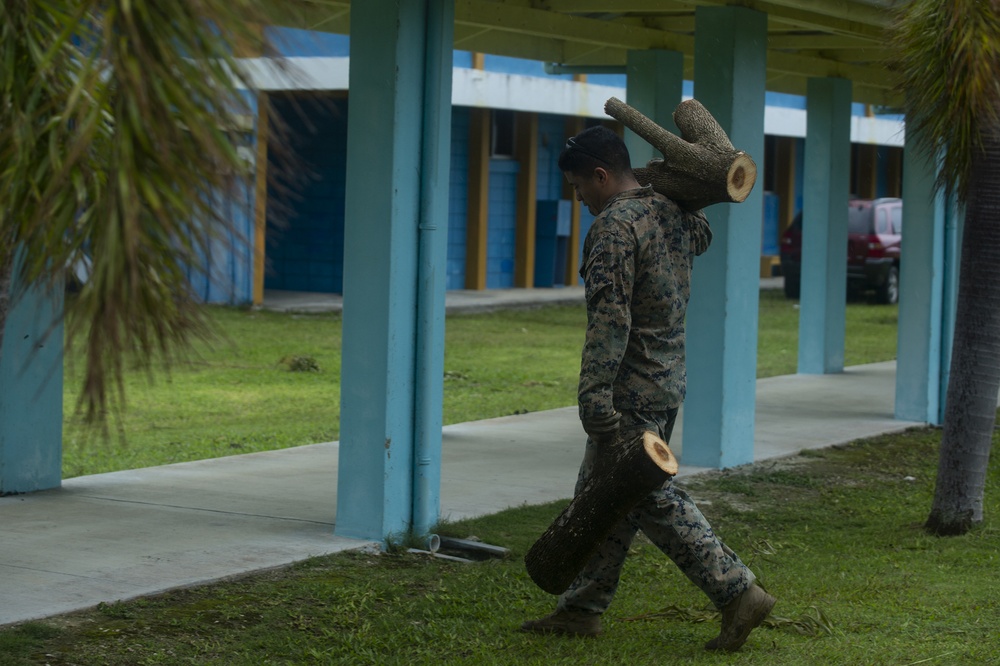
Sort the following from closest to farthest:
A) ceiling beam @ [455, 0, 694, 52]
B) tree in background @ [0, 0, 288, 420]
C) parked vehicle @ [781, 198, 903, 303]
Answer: tree in background @ [0, 0, 288, 420], ceiling beam @ [455, 0, 694, 52], parked vehicle @ [781, 198, 903, 303]

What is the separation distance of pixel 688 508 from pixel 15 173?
9.80ft

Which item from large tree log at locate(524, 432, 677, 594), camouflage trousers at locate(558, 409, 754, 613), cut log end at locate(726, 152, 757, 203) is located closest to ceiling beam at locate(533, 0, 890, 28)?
cut log end at locate(726, 152, 757, 203)

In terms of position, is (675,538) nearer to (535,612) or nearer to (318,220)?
(535,612)

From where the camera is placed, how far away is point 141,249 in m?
2.94

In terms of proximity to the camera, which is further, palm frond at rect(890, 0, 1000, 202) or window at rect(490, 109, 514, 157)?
window at rect(490, 109, 514, 157)

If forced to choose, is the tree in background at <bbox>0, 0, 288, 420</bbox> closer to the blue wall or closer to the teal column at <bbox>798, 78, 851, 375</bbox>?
the teal column at <bbox>798, 78, 851, 375</bbox>

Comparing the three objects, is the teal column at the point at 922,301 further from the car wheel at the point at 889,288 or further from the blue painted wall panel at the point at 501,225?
the car wheel at the point at 889,288

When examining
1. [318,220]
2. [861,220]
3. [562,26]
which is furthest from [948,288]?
[861,220]

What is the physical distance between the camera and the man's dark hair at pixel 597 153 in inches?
207

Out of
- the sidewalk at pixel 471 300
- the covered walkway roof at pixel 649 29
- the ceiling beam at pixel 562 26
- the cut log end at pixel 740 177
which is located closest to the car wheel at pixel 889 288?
the sidewalk at pixel 471 300

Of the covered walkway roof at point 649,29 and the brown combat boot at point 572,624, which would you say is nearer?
the brown combat boot at point 572,624

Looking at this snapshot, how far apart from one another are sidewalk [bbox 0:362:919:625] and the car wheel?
49.5 feet

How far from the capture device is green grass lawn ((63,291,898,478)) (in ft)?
33.3

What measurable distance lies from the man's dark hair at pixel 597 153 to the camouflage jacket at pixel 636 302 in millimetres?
133
